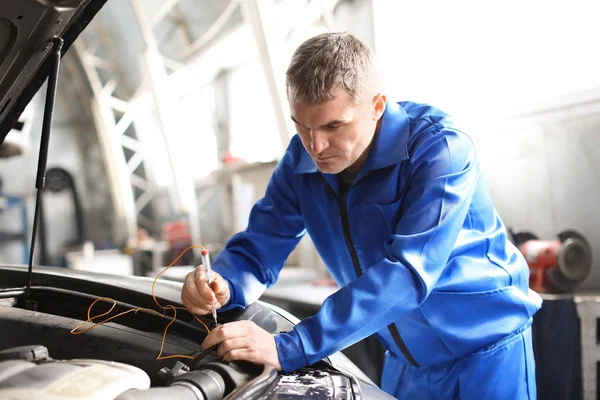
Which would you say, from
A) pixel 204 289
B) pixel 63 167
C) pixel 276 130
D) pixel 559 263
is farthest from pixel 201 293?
pixel 63 167

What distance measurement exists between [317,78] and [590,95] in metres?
1.99

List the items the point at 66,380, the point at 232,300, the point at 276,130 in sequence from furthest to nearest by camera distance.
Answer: the point at 276,130, the point at 232,300, the point at 66,380

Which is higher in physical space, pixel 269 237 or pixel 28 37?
pixel 28 37

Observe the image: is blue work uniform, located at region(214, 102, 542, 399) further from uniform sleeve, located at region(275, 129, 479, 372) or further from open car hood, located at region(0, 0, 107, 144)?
open car hood, located at region(0, 0, 107, 144)

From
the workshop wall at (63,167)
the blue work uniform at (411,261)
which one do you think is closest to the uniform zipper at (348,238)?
the blue work uniform at (411,261)

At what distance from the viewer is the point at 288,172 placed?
4.59 ft

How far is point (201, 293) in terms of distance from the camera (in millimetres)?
1140

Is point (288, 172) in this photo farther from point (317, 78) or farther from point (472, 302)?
point (472, 302)

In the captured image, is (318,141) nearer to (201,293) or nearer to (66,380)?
(201,293)

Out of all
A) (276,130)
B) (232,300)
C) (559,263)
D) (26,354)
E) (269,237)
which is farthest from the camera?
(276,130)

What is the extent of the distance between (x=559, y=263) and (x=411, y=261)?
60.7 inches

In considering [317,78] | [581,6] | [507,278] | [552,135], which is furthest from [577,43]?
[317,78]

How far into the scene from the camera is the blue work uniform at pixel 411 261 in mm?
983

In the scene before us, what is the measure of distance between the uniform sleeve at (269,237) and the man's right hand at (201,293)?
119 mm
